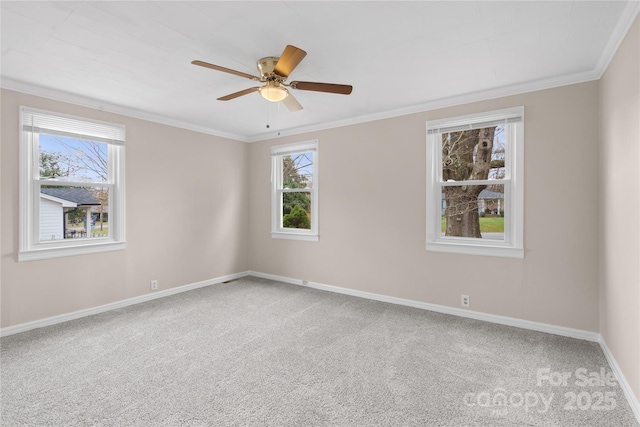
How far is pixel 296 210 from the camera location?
5.12 meters

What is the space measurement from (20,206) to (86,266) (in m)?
0.89

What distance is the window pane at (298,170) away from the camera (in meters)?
4.93

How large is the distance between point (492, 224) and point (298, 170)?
2896 millimetres

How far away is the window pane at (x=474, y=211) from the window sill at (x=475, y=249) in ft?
0.49

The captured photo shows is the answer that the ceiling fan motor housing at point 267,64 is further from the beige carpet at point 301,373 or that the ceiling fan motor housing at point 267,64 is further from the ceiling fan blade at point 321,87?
the beige carpet at point 301,373

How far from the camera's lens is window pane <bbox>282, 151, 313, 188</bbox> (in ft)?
16.2

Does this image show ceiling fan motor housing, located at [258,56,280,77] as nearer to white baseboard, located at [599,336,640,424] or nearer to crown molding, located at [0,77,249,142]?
crown molding, located at [0,77,249,142]

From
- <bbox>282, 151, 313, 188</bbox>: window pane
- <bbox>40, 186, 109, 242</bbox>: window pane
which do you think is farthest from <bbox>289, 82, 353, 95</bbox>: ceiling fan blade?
<bbox>40, 186, 109, 242</bbox>: window pane

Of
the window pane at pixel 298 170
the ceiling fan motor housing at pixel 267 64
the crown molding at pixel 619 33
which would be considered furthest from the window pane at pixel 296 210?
the crown molding at pixel 619 33

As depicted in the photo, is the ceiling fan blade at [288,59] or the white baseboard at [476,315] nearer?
the ceiling fan blade at [288,59]

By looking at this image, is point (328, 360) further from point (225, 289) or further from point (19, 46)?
point (19, 46)

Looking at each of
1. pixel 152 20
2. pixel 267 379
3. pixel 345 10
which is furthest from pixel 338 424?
pixel 152 20

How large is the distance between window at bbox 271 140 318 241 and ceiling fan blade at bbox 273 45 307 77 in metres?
2.38

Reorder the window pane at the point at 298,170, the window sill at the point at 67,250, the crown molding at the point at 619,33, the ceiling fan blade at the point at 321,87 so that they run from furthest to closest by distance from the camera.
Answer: the window pane at the point at 298,170, the window sill at the point at 67,250, the ceiling fan blade at the point at 321,87, the crown molding at the point at 619,33
